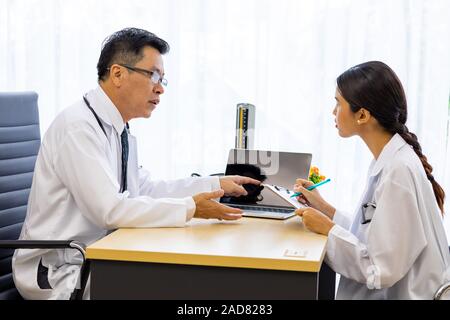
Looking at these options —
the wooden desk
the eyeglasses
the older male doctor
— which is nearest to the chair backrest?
the older male doctor

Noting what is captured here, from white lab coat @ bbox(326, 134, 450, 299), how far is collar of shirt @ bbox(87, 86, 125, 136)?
785 mm

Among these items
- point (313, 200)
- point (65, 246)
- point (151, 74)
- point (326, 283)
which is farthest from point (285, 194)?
point (65, 246)

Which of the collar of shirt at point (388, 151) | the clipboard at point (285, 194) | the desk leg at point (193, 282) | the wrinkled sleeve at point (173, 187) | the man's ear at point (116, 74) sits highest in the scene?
the man's ear at point (116, 74)

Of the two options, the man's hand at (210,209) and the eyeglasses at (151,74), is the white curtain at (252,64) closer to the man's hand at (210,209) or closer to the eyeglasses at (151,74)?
the eyeglasses at (151,74)

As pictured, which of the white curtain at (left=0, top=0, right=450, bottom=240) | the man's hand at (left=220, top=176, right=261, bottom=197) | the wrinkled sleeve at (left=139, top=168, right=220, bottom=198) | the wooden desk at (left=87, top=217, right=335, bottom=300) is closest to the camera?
the wooden desk at (left=87, top=217, right=335, bottom=300)

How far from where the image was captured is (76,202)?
1949 millimetres

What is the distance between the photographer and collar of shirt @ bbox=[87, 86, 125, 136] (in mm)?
2072

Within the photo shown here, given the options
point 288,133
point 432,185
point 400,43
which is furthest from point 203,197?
point 400,43

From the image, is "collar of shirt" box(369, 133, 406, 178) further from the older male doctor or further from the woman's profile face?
the older male doctor

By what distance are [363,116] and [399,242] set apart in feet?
1.33

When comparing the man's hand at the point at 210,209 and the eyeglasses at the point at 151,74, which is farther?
the eyeglasses at the point at 151,74

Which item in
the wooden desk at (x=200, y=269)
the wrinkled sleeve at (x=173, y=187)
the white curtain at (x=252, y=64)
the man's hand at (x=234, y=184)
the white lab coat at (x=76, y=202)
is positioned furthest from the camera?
the white curtain at (x=252, y=64)

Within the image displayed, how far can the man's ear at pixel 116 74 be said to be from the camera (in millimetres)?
2098

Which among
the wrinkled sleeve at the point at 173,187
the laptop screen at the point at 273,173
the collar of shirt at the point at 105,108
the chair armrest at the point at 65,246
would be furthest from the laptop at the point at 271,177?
the chair armrest at the point at 65,246
